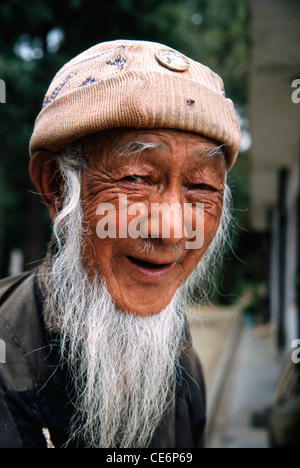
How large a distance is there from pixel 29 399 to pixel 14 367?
0.34ft

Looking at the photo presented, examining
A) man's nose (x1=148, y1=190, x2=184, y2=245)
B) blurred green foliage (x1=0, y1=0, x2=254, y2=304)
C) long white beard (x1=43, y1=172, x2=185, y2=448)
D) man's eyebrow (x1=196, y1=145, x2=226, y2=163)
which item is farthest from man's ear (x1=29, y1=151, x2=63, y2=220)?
blurred green foliage (x1=0, y1=0, x2=254, y2=304)

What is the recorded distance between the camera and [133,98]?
1260 millimetres

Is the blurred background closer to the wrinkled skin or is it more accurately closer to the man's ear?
the wrinkled skin

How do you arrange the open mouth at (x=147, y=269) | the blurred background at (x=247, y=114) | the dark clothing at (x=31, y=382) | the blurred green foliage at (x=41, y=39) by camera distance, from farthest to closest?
1. the blurred green foliage at (x=41, y=39)
2. the blurred background at (x=247, y=114)
3. the open mouth at (x=147, y=269)
4. the dark clothing at (x=31, y=382)

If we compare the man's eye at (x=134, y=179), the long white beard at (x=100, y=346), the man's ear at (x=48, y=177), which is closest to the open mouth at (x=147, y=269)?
the long white beard at (x=100, y=346)

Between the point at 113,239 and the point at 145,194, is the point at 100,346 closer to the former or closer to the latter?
the point at 113,239

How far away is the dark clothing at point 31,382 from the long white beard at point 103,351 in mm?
44

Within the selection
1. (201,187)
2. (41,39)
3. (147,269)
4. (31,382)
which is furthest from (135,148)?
(41,39)

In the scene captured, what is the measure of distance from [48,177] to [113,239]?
37 cm

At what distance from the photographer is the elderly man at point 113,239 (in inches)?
51.1

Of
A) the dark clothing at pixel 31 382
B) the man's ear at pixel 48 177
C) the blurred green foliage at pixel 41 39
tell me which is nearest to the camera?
the dark clothing at pixel 31 382

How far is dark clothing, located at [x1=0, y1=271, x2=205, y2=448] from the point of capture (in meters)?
1.26

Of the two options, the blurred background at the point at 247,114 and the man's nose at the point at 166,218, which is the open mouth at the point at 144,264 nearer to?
the man's nose at the point at 166,218

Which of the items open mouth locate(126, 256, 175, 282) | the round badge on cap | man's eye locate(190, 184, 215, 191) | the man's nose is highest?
the round badge on cap
